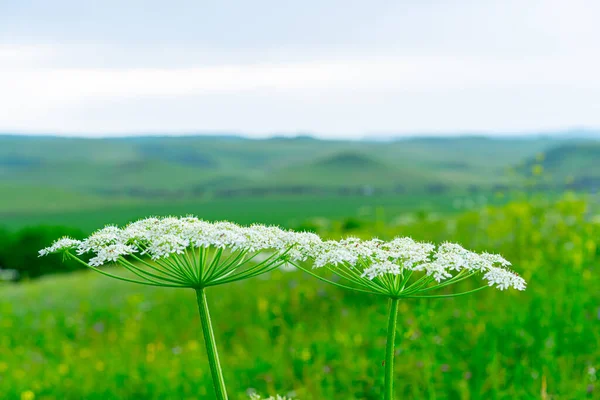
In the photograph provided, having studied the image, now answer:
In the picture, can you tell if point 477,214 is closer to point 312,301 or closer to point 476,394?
point 312,301

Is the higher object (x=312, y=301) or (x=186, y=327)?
(x=312, y=301)

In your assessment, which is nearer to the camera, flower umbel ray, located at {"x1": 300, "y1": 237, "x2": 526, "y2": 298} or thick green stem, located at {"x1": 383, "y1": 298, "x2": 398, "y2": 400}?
thick green stem, located at {"x1": 383, "y1": 298, "x2": 398, "y2": 400}

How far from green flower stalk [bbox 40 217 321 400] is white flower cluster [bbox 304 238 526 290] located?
0.41ft

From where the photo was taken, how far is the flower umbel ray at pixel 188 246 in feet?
6.68

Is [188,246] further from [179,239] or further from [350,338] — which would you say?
[350,338]

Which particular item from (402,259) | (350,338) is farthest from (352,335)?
(402,259)

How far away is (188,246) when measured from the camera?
218cm

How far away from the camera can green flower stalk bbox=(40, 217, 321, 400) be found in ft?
6.59

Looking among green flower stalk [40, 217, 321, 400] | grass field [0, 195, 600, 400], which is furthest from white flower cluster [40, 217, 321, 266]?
grass field [0, 195, 600, 400]

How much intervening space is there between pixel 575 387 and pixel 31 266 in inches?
1141

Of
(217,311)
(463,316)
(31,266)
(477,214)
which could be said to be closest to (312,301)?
(217,311)

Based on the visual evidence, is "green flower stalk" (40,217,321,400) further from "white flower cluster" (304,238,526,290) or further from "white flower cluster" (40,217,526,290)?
"white flower cluster" (304,238,526,290)

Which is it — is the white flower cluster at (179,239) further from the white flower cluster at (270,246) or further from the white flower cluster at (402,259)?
the white flower cluster at (402,259)

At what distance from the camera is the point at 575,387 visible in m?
4.29
